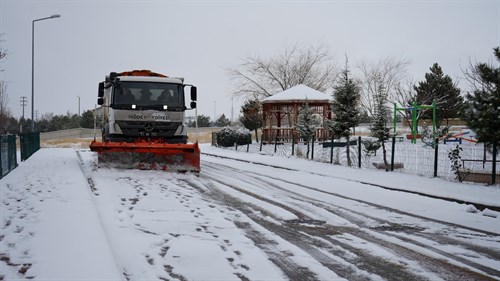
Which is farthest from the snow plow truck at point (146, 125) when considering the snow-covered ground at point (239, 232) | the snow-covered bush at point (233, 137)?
the snow-covered bush at point (233, 137)

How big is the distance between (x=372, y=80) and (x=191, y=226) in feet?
170

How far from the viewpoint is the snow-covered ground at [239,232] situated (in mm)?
4832

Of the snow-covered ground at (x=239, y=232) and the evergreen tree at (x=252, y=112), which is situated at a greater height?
the evergreen tree at (x=252, y=112)

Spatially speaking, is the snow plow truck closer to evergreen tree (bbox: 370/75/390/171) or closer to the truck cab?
the truck cab

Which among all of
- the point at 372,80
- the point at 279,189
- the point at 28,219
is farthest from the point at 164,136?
the point at 372,80

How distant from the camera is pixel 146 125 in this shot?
1489 centimetres

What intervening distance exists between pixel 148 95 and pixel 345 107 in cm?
787

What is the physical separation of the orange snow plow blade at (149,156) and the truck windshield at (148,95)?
149 cm

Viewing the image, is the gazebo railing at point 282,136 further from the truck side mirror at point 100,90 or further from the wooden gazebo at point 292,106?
the truck side mirror at point 100,90

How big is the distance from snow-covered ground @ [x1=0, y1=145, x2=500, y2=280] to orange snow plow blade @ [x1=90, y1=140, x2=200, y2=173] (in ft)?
6.15

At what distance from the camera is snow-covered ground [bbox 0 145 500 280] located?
4.83 metres

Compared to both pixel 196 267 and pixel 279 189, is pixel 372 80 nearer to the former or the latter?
pixel 279 189

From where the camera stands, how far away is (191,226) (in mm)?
6906

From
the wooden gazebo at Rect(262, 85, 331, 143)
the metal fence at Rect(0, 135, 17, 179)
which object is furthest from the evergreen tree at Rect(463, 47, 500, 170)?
the wooden gazebo at Rect(262, 85, 331, 143)
